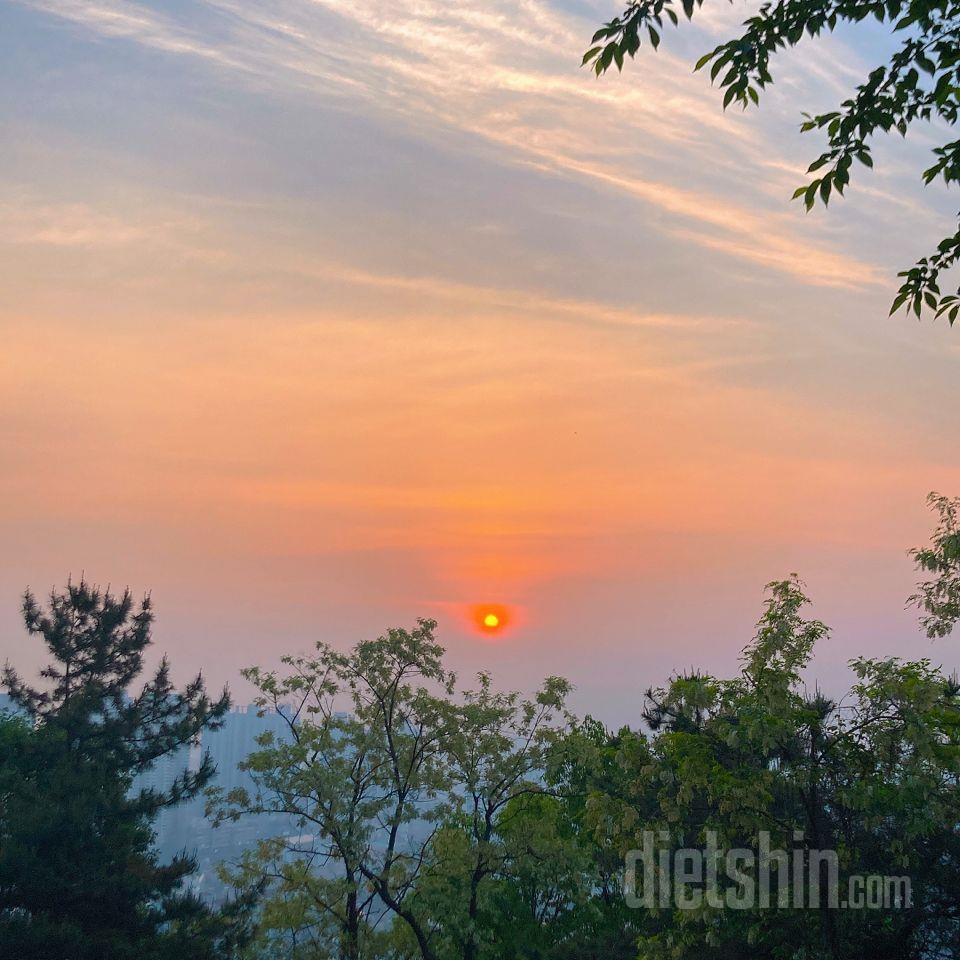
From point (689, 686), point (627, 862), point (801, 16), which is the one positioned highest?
point (801, 16)

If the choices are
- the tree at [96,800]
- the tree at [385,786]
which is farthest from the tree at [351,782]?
the tree at [96,800]

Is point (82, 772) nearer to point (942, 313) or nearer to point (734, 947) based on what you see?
point (734, 947)

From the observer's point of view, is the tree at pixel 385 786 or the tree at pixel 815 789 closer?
the tree at pixel 815 789

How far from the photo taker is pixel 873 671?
1404 cm

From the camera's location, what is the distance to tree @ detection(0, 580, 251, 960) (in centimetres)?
2261

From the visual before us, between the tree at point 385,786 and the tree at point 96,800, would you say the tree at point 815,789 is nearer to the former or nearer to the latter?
the tree at point 385,786

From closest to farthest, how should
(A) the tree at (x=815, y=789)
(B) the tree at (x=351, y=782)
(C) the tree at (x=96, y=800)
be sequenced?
(A) the tree at (x=815, y=789), (B) the tree at (x=351, y=782), (C) the tree at (x=96, y=800)

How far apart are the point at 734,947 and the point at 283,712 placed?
10.5 m

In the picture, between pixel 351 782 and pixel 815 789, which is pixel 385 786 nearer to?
pixel 351 782

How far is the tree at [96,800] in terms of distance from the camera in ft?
74.2

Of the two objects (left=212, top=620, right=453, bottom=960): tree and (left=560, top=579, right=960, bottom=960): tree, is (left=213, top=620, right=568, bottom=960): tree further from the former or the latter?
(left=560, top=579, right=960, bottom=960): tree

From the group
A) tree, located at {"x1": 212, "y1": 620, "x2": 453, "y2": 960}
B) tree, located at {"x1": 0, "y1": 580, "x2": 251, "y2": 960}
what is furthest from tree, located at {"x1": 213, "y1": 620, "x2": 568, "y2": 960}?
tree, located at {"x1": 0, "y1": 580, "x2": 251, "y2": 960}

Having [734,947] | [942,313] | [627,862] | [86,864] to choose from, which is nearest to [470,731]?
[627,862]

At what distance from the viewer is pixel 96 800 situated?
78.9ft
